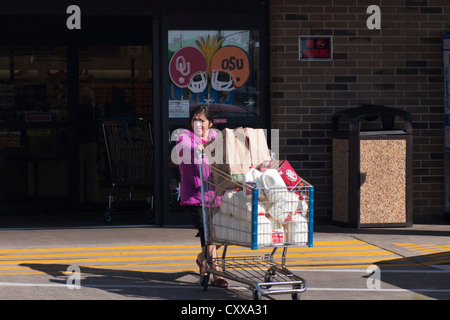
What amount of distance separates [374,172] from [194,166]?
4469mm

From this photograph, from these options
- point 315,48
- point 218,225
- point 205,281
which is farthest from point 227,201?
point 315,48

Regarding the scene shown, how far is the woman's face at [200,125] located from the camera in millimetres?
8414

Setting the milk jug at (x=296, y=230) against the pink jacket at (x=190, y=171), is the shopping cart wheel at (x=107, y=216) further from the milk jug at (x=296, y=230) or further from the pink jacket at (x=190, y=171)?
the milk jug at (x=296, y=230)

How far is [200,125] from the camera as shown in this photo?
8422 mm

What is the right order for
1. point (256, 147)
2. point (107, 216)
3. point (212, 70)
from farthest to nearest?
1. point (107, 216)
2. point (212, 70)
3. point (256, 147)

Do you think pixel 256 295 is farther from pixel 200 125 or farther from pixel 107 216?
pixel 107 216

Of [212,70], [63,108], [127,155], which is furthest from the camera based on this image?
[63,108]

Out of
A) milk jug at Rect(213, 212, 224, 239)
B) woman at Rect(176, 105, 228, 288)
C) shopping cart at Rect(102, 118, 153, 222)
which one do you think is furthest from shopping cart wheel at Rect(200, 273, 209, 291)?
shopping cart at Rect(102, 118, 153, 222)

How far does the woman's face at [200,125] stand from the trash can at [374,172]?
3.96m

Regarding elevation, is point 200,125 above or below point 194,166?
above

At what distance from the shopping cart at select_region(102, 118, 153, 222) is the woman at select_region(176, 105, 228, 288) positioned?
15.5 ft

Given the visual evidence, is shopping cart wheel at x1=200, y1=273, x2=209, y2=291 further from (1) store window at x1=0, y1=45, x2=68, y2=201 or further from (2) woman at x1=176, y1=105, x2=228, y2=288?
(1) store window at x1=0, y1=45, x2=68, y2=201

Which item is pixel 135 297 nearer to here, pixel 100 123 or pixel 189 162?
pixel 189 162
